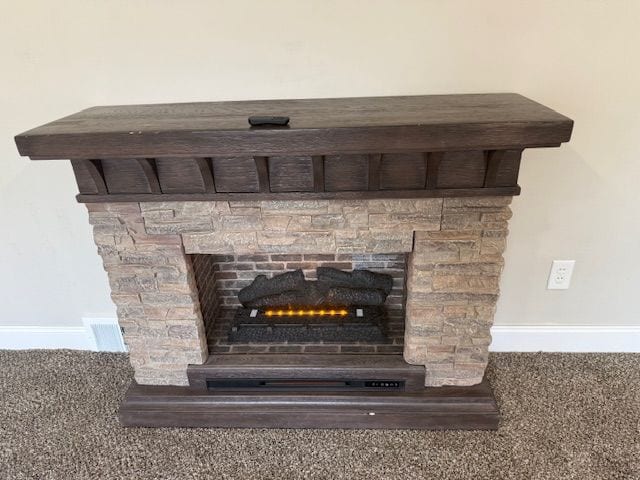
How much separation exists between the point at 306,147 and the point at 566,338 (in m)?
1.54

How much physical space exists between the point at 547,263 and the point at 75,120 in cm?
182

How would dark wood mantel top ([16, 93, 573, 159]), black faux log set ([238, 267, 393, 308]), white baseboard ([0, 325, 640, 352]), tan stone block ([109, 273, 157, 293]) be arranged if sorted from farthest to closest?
white baseboard ([0, 325, 640, 352]), black faux log set ([238, 267, 393, 308]), tan stone block ([109, 273, 157, 293]), dark wood mantel top ([16, 93, 573, 159])

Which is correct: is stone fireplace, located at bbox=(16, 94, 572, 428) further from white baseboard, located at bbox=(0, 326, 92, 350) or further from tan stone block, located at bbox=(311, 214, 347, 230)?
white baseboard, located at bbox=(0, 326, 92, 350)

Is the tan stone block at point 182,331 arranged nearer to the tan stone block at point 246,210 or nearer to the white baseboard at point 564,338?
the tan stone block at point 246,210

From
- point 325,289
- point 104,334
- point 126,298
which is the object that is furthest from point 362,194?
point 104,334

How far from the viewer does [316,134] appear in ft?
3.80

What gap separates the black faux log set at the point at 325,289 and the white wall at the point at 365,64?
0.61 metres

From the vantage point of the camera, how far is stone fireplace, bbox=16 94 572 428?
1.20 meters

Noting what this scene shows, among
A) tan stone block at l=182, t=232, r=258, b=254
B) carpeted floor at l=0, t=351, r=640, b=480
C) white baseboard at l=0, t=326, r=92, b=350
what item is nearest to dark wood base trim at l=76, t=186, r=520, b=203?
tan stone block at l=182, t=232, r=258, b=254

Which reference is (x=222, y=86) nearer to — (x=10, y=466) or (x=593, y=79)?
(x=593, y=79)

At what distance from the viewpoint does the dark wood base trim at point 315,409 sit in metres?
1.62

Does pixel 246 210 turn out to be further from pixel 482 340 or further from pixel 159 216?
pixel 482 340

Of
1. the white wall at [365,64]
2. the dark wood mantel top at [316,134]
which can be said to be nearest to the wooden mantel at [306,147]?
the dark wood mantel top at [316,134]

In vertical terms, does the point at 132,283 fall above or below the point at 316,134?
below
